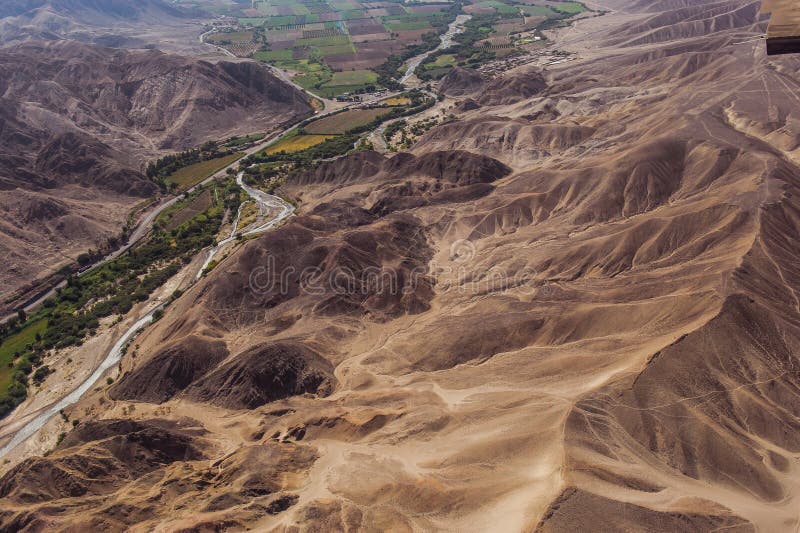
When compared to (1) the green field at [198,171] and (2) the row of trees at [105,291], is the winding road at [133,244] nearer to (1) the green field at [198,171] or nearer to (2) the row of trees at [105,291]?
(1) the green field at [198,171]

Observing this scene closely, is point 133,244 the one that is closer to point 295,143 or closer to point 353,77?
point 295,143

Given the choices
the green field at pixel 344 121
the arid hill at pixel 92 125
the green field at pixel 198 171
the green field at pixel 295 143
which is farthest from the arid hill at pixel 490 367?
the green field at pixel 344 121

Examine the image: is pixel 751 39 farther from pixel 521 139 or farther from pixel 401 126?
pixel 401 126

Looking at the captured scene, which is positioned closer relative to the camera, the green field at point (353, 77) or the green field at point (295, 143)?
the green field at point (295, 143)

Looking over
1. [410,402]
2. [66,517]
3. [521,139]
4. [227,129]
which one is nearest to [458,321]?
[410,402]

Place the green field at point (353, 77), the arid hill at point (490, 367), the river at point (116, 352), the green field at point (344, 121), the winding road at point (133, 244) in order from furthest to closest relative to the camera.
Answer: the green field at point (353, 77) < the green field at point (344, 121) < the winding road at point (133, 244) < the river at point (116, 352) < the arid hill at point (490, 367)

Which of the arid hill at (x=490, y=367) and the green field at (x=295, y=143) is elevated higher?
the green field at (x=295, y=143)
